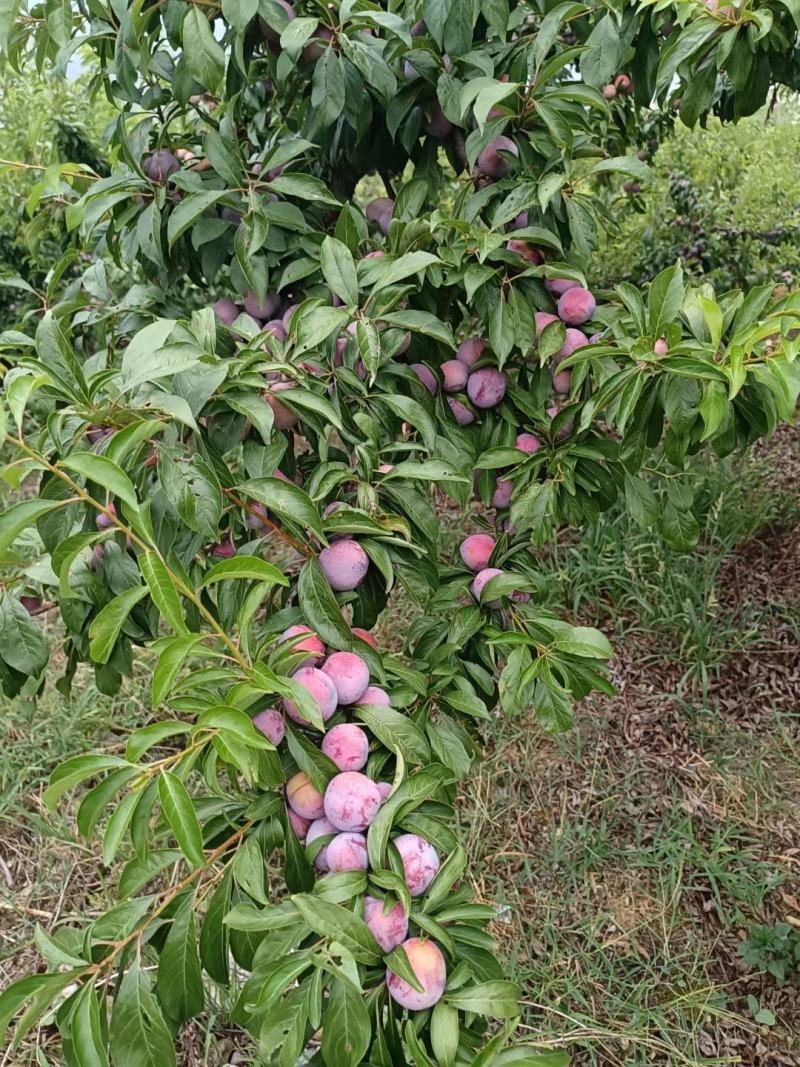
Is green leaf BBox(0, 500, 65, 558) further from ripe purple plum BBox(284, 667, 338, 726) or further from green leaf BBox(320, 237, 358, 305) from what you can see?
green leaf BBox(320, 237, 358, 305)

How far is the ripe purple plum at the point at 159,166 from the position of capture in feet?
4.09

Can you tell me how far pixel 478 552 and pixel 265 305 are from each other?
1.46ft

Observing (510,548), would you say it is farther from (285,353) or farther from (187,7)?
(187,7)

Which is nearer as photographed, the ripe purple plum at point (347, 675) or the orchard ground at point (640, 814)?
the ripe purple plum at point (347, 675)

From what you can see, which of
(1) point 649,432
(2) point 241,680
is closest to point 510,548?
(1) point 649,432

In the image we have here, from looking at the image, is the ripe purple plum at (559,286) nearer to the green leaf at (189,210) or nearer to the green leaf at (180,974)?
the green leaf at (189,210)

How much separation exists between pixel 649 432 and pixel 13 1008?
88cm

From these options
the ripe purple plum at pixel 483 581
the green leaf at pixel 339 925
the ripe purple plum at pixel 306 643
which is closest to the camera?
the green leaf at pixel 339 925

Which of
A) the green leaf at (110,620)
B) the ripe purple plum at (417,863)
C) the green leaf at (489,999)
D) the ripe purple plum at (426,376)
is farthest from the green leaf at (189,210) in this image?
the green leaf at (489,999)

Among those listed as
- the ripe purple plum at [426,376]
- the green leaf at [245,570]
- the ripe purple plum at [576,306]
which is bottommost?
the ripe purple plum at [426,376]

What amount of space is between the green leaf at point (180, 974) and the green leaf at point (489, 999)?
223 millimetres

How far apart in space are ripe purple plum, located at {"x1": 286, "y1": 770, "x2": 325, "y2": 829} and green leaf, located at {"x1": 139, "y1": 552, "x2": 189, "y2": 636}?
0.21 m

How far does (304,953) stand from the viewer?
0.65 metres

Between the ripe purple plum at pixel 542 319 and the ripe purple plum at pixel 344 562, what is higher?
the ripe purple plum at pixel 542 319
